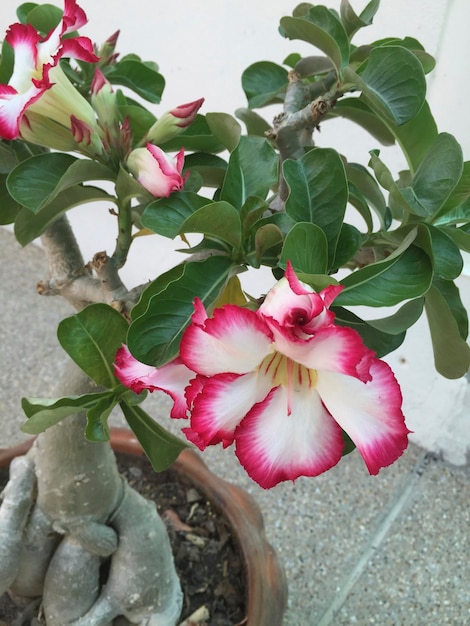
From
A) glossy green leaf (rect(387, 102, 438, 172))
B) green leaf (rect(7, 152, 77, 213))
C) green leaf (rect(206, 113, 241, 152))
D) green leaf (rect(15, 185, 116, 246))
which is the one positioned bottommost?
green leaf (rect(15, 185, 116, 246))

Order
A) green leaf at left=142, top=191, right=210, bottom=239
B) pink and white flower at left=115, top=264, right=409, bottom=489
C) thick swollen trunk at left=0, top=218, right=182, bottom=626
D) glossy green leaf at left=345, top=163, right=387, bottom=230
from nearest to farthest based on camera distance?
pink and white flower at left=115, top=264, right=409, bottom=489 < green leaf at left=142, top=191, right=210, bottom=239 < glossy green leaf at left=345, top=163, right=387, bottom=230 < thick swollen trunk at left=0, top=218, right=182, bottom=626

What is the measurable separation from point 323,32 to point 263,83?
0.50 ft

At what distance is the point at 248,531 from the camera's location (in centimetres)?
89

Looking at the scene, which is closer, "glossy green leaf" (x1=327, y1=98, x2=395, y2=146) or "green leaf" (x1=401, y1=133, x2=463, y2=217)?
"green leaf" (x1=401, y1=133, x2=463, y2=217)

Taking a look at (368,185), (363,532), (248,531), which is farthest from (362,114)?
(363,532)

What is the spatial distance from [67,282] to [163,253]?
1044mm

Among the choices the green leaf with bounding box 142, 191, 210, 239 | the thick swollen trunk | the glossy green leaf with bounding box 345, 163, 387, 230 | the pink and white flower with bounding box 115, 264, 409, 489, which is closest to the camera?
the pink and white flower with bounding box 115, 264, 409, 489

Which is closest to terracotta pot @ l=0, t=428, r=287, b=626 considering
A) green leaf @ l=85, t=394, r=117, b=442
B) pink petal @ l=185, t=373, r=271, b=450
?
green leaf @ l=85, t=394, r=117, b=442

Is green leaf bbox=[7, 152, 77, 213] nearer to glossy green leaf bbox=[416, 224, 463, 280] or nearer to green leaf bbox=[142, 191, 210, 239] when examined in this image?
green leaf bbox=[142, 191, 210, 239]

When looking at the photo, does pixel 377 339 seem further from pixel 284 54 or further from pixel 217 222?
pixel 284 54

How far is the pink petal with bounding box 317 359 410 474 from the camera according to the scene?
0.35 metres

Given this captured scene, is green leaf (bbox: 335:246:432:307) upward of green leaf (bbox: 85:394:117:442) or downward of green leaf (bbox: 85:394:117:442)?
upward

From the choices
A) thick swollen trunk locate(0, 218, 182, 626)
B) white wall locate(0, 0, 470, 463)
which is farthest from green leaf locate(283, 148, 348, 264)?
white wall locate(0, 0, 470, 463)

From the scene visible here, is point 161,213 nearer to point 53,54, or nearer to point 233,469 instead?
point 53,54
